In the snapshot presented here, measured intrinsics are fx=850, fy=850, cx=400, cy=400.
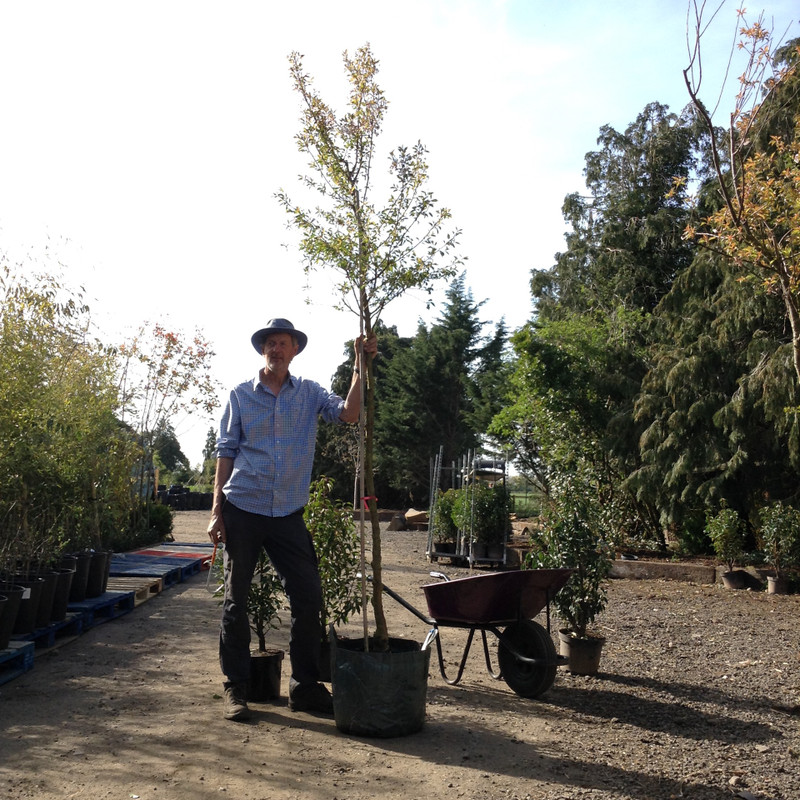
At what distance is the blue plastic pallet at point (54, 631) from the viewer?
531 cm

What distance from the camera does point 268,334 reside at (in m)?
4.24

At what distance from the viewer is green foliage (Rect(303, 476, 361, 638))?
4.49 m

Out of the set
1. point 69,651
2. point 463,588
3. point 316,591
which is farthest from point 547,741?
point 69,651

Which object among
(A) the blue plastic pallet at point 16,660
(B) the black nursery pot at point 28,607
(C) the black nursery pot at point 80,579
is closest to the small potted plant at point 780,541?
(C) the black nursery pot at point 80,579

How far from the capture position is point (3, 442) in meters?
5.30

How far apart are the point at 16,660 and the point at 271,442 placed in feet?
6.99

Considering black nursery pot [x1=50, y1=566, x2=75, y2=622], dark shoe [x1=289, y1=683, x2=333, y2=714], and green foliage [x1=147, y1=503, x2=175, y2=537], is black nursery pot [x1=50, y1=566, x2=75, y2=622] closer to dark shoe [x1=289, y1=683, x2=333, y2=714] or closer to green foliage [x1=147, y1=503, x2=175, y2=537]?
dark shoe [x1=289, y1=683, x2=333, y2=714]

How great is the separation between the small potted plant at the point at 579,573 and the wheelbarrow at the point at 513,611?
21.9 inches

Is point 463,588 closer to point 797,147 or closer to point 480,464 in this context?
point 797,147

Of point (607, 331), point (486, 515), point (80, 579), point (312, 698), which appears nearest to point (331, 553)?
point (312, 698)

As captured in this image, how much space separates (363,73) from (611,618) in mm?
5322

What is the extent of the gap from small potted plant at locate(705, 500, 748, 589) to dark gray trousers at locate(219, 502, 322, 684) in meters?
7.36

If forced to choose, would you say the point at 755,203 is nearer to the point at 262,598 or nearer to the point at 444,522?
the point at 262,598

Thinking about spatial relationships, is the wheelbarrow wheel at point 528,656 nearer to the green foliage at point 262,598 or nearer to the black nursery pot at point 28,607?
the green foliage at point 262,598
